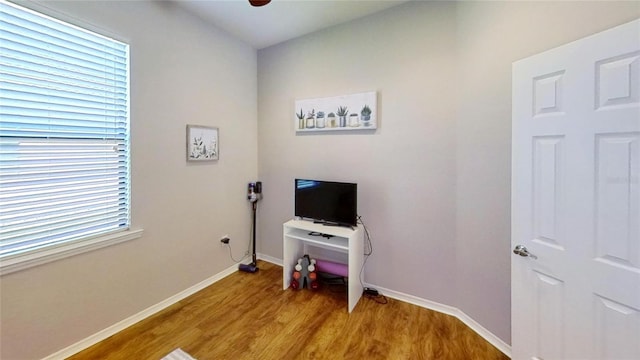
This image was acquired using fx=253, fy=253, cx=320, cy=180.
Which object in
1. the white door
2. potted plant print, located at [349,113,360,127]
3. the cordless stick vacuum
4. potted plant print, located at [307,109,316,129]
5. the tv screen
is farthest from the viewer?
the cordless stick vacuum

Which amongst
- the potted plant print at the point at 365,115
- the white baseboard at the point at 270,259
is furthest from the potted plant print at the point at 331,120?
the white baseboard at the point at 270,259

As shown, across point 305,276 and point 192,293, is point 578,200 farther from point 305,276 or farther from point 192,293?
point 192,293

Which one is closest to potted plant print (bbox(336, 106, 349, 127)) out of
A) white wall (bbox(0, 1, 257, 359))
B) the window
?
white wall (bbox(0, 1, 257, 359))

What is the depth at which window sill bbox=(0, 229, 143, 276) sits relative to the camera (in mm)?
1578

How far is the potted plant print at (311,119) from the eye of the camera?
2932mm

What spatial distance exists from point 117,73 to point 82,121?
48 centimetres

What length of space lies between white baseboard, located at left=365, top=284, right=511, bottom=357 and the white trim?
1.80 m

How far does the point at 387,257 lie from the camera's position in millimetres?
2617

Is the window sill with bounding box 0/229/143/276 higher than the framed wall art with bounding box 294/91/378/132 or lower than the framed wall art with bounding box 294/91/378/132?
lower

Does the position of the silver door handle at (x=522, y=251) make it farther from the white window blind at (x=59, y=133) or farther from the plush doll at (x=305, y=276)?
the white window blind at (x=59, y=133)

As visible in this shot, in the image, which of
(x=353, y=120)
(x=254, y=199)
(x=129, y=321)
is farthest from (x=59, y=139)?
(x=353, y=120)

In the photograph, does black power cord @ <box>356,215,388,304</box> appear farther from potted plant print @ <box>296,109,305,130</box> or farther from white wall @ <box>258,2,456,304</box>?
potted plant print @ <box>296,109,305,130</box>

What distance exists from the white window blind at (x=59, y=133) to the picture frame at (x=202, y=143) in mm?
567

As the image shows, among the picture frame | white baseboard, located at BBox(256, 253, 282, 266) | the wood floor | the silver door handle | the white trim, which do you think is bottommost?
the wood floor
